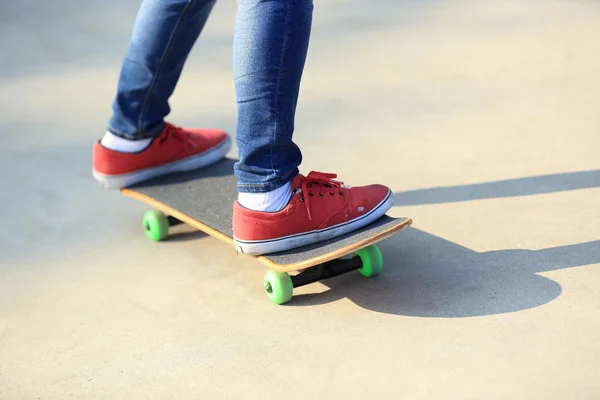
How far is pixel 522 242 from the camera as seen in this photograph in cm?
224

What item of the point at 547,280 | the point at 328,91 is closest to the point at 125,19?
the point at 328,91

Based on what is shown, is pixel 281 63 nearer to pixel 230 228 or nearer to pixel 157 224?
pixel 230 228

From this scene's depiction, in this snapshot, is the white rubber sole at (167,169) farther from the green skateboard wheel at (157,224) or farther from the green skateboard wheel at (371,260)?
the green skateboard wheel at (371,260)

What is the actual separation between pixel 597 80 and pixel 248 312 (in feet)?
6.48

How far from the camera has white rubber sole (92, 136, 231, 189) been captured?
249 centimetres

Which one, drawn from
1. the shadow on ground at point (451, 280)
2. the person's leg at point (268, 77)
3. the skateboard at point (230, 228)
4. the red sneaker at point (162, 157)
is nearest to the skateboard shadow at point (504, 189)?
the shadow on ground at point (451, 280)

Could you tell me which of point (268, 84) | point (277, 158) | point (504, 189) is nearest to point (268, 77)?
point (268, 84)

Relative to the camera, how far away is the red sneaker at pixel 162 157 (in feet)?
8.13

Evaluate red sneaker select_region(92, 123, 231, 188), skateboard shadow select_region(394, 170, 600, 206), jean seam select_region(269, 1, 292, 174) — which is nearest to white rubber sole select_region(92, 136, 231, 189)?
red sneaker select_region(92, 123, 231, 188)

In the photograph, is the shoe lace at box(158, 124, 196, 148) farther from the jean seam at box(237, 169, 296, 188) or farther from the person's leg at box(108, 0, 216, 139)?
the jean seam at box(237, 169, 296, 188)

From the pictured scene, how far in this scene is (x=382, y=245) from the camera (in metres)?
2.32

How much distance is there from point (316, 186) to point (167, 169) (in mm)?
632

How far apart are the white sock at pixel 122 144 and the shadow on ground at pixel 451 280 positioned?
721 millimetres

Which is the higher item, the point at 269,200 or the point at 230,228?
the point at 269,200
